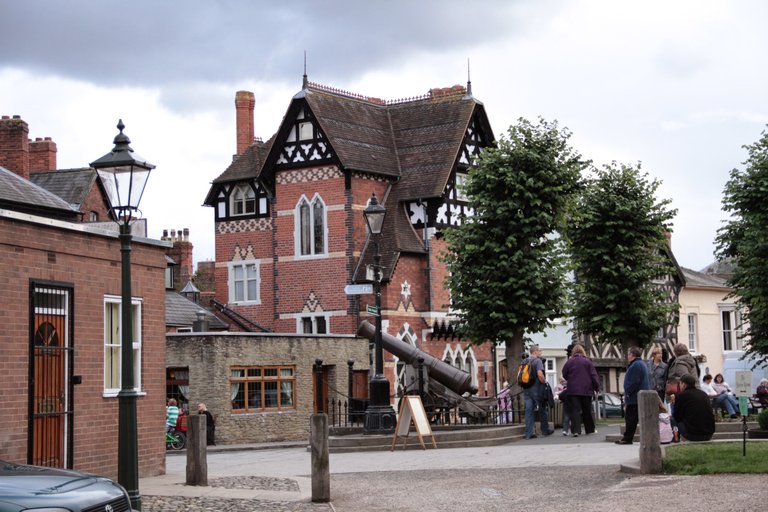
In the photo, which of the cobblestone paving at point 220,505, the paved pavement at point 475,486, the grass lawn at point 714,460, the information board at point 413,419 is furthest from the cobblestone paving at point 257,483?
the grass lawn at point 714,460

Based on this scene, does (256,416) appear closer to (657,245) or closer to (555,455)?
(657,245)

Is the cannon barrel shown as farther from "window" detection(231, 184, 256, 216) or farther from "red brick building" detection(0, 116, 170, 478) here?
"window" detection(231, 184, 256, 216)

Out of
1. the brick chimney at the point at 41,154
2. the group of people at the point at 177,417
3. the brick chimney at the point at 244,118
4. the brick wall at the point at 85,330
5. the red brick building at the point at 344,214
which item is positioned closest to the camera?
the brick wall at the point at 85,330

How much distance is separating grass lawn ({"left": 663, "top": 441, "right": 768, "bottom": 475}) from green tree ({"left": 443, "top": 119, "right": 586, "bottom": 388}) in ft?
55.7

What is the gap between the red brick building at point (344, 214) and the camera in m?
45.2

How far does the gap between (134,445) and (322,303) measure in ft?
109

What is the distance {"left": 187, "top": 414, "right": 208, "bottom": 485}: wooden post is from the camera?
16.1m

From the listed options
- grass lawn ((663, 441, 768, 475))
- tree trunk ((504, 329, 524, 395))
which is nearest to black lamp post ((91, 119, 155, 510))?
grass lawn ((663, 441, 768, 475))

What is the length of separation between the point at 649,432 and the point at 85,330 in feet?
26.6

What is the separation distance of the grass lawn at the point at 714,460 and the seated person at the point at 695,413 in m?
1.25

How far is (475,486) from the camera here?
1569 cm

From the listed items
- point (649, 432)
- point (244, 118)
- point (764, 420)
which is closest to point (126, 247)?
point (649, 432)

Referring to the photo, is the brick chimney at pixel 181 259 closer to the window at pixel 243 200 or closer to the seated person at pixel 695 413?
the window at pixel 243 200

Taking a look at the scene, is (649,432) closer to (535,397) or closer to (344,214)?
(535,397)
